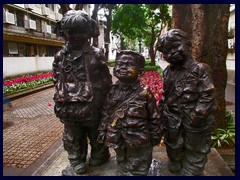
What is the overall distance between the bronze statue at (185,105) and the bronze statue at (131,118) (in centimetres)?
24

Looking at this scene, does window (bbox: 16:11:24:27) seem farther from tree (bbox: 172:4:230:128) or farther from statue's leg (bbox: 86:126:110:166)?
statue's leg (bbox: 86:126:110:166)

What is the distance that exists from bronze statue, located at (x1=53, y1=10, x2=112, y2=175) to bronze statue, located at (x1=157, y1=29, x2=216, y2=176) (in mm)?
791

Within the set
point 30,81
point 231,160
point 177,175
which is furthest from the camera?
point 30,81

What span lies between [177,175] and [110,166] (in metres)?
0.86

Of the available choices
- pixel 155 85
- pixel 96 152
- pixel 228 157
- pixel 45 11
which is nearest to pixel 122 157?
→ pixel 96 152

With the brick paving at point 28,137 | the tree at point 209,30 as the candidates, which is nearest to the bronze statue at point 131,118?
the tree at point 209,30

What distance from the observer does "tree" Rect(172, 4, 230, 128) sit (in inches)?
173

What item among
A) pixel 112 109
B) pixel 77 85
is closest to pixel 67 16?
pixel 77 85

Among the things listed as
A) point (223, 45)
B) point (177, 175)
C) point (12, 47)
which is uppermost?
point (12, 47)

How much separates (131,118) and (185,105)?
62 centimetres

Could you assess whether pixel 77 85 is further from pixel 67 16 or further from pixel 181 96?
pixel 181 96

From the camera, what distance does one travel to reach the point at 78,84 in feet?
9.22

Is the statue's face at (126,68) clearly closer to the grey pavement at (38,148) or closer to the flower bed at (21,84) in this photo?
the grey pavement at (38,148)

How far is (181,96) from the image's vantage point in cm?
271
